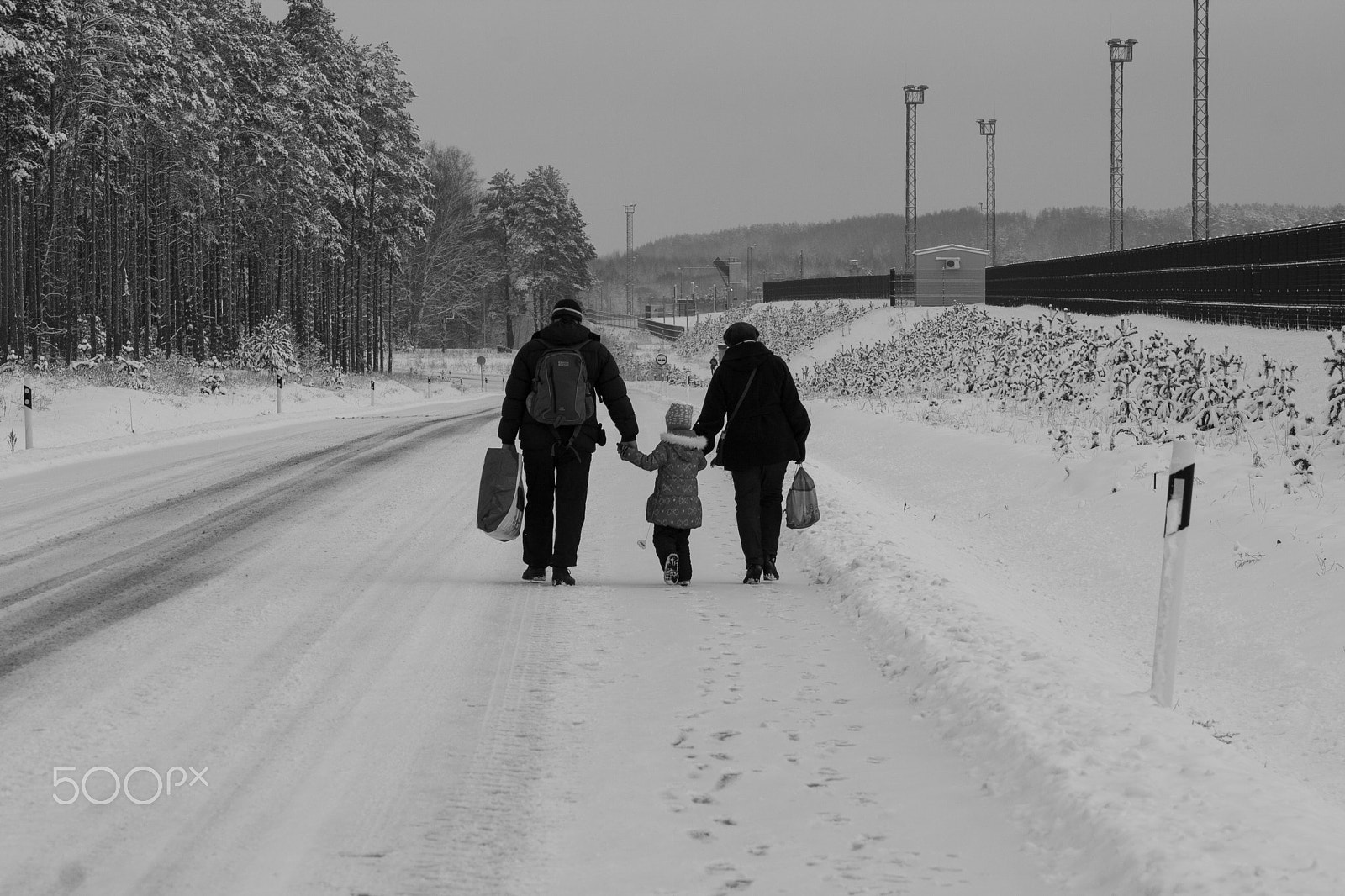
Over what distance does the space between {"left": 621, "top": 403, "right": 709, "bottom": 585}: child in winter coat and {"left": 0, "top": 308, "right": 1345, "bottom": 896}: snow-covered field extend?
0.46 m

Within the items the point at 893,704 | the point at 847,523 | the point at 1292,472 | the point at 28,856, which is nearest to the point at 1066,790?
the point at 893,704

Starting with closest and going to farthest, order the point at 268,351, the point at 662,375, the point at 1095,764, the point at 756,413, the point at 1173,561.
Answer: the point at 1095,764 < the point at 1173,561 < the point at 756,413 < the point at 268,351 < the point at 662,375

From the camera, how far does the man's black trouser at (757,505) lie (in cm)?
974

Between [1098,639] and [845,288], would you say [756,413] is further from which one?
[845,288]

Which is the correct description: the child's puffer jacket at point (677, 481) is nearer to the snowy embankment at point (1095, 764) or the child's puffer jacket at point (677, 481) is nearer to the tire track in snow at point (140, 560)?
the snowy embankment at point (1095, 764)

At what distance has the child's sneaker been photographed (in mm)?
9453

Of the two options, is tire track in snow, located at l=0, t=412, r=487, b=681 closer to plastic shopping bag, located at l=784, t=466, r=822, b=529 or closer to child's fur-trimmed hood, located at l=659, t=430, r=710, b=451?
child's fur-trimmed hood, located at l=659, t=430, r=710, b=451

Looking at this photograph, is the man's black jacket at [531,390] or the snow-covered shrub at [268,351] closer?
the man's black jacket at [531,390]

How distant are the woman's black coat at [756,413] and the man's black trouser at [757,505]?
0.30 feet

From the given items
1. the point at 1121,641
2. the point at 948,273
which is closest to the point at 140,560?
the point at 1121,641

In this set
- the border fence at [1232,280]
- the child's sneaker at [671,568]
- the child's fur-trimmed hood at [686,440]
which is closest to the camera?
the child's sneaker at [671,568]

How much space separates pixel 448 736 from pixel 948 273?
68.2 meters

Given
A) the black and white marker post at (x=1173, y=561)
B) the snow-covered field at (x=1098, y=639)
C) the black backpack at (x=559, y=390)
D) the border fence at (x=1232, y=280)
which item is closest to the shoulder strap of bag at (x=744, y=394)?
the black backpack at (x=559, y=390)

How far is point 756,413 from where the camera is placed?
9727mm
